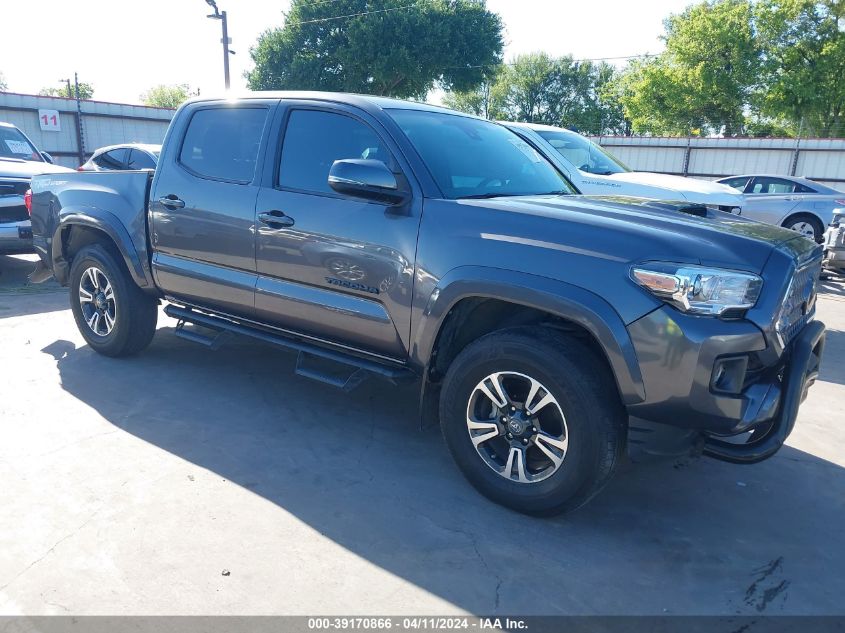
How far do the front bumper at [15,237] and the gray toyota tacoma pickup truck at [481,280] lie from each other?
3.73m

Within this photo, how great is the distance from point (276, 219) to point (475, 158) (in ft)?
4.04

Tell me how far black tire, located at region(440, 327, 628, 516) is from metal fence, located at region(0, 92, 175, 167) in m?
20.5

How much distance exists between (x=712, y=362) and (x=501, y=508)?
4.10 feet

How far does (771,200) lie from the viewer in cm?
1259

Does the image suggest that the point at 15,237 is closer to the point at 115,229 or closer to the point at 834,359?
the point at 115,229

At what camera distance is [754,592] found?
264cm

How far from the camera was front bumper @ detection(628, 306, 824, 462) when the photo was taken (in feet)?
8.43

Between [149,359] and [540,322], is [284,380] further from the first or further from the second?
[540,322]

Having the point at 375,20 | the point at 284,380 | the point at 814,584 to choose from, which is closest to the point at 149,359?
the point at 284,380

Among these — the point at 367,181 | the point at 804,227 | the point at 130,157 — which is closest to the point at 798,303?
the point at 367,181

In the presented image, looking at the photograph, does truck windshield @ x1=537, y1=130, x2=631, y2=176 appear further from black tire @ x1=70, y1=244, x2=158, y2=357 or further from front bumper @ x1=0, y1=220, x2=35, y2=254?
front bumper @ x1=0, y1=220, x2=35, y2=254

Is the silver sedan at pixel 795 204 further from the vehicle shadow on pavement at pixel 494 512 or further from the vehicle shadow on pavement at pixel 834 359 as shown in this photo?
the vehicle shadow on pavement at pixel 494 512

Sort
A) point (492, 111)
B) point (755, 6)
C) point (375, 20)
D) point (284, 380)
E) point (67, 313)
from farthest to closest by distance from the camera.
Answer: point (492, 111)
point (755, 6)
point (375, 20)
point (67, 313)
point (284, 380)

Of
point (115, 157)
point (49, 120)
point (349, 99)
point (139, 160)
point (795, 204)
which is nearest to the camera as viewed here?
point (349, 99)
